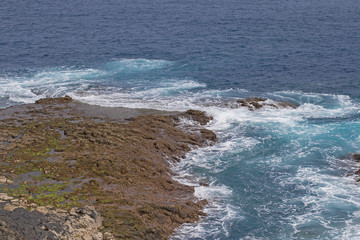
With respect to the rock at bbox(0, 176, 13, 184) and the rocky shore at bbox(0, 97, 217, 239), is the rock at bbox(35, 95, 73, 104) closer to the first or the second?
the rocky shore at bbox(0, 97, 217, 239)

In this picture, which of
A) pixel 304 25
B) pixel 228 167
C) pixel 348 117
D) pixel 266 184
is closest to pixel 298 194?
pixel 266 184

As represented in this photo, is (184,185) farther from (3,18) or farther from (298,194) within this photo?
(3,18)

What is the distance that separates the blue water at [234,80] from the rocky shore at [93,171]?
222 centimetres

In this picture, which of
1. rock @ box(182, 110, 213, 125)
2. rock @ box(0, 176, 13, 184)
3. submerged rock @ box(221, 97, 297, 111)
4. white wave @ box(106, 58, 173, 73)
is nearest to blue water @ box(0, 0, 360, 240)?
white wave @ box(106, 58, 173, 73)

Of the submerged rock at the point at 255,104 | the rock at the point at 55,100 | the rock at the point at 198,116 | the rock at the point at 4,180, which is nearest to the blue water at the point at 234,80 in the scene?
the submerged rock at the point at 255,104

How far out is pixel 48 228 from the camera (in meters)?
29.1

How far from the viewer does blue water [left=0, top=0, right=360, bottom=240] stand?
39469mm

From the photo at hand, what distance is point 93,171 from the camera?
39.5m

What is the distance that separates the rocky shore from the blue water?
2215mm

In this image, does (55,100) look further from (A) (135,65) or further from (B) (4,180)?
(B) (4,180)

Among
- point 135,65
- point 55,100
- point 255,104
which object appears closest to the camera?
point 55,100

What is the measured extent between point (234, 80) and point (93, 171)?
116 ft

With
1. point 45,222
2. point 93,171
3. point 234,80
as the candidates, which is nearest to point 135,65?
point 234,80

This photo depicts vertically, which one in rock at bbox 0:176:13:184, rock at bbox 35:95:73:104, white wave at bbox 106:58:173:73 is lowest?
rock at bbox 0:176:13:184
